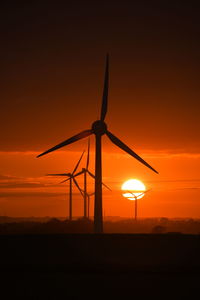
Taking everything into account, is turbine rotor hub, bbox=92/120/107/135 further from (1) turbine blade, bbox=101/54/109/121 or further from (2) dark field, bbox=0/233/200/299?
(2) dark field, bbox=0/233/200/299

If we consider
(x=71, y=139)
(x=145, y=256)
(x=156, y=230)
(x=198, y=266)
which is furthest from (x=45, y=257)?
(x=156, y=230)

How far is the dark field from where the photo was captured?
46.9m

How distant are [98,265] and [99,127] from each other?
2671 centimetres

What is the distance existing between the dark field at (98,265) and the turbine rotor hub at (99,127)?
14690 mm

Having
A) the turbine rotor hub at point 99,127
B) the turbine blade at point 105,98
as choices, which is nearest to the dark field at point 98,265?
the turbine rotor hub at point 99,127

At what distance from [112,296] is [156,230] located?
130653mm

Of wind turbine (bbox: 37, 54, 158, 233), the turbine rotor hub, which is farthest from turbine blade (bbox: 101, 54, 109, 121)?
the turbine rotor hub

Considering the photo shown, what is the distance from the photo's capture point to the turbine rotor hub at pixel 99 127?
80.3m

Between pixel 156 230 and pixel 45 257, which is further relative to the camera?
pixel 156 230

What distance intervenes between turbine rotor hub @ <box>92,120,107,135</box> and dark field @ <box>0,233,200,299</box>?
48.2 ft

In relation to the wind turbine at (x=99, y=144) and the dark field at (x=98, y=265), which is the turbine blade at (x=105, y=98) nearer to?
the wind turbine at (x=99, y=144)

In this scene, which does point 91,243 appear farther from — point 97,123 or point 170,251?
point 97,123

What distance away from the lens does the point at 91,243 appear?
6938 cm

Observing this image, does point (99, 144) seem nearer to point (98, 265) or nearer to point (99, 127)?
point (99, 127)
